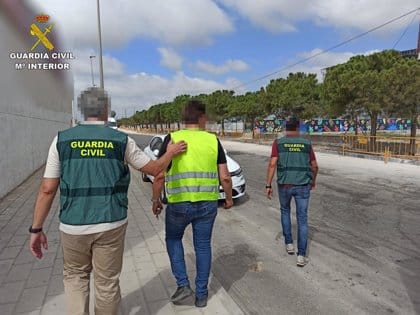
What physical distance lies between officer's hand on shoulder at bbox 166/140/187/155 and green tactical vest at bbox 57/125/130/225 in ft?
1.60

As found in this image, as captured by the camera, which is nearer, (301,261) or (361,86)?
(301,261)

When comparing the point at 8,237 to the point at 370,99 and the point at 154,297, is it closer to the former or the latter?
the point at 154,297

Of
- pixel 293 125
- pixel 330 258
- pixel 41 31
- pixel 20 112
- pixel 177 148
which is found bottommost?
pixel 330 258

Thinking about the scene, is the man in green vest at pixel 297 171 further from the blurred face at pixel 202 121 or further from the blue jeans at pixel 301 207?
the blurred face at pixel 202 121

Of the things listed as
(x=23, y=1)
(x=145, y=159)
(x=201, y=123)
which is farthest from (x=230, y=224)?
(x=23, y=1)

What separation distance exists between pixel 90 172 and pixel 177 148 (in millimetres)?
771

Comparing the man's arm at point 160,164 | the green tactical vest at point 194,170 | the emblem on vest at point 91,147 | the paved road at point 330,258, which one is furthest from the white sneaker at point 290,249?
the emblem on vest at point 91,147

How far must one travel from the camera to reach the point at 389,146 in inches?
662

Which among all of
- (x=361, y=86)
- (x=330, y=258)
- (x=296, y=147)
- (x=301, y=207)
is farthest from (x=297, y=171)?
(x=361, y=86)

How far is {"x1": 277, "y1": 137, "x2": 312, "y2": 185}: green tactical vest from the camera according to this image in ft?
14.2

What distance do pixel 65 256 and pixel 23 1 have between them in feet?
36.1

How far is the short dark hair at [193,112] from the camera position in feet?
10.3

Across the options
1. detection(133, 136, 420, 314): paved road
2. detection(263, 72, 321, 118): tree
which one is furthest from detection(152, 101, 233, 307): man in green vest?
detection(263, 72, 321, 118): tree

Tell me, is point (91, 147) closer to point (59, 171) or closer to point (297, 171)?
point (59, 171)
